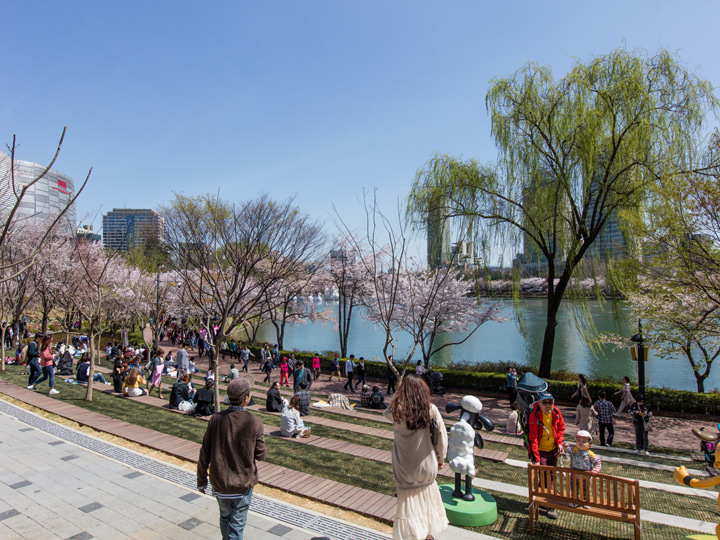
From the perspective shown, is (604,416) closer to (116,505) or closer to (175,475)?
(175,475)

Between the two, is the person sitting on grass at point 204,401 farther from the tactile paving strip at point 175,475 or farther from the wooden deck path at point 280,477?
the tactile paving strip at point 175,475

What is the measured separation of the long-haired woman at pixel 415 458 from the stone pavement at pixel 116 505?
1.02 m

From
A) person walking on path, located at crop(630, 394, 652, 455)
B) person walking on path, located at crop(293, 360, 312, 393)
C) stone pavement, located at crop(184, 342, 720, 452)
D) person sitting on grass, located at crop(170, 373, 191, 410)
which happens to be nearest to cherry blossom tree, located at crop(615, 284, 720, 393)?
stone pavement, located at crop(184, 342, 720, 452)

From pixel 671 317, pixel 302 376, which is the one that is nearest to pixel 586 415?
pixel 671 317

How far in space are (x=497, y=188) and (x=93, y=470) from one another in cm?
1593

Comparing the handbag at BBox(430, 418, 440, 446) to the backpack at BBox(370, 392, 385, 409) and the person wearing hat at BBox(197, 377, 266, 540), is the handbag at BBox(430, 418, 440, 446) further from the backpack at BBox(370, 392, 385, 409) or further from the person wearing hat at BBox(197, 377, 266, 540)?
the backpack at BBox(370, 392, 385, 409)

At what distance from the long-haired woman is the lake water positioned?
14806 mm

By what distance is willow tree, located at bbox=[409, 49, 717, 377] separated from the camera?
45.8 ft

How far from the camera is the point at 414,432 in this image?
3525mm

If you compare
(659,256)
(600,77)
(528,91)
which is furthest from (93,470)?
(600,77)

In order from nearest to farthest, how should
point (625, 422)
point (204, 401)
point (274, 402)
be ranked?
1. point (204, 401)
2. point (274, 402)
3. point (625, 422)

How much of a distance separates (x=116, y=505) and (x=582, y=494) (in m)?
5.34

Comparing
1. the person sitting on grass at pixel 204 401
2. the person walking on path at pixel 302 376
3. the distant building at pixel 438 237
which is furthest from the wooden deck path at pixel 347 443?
the distant building at pixel 438 237

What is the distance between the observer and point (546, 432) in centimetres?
536
